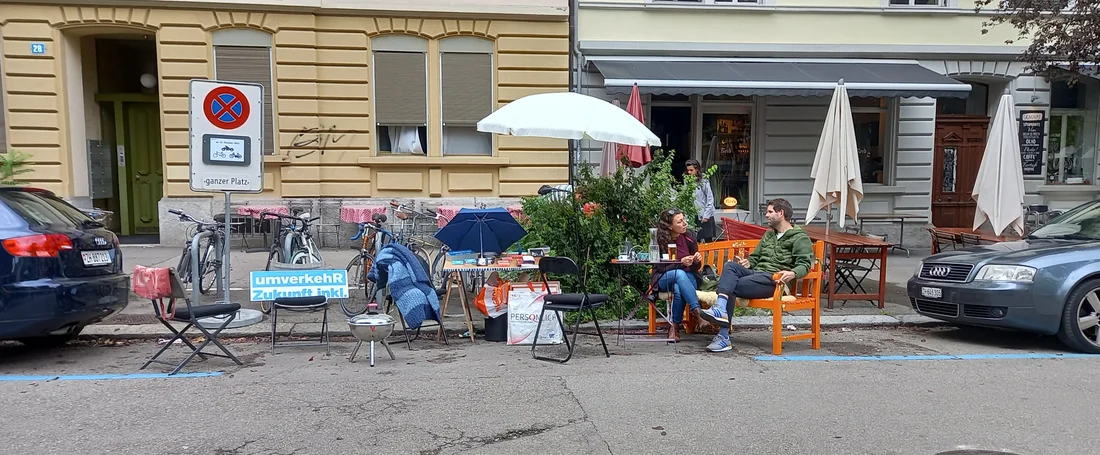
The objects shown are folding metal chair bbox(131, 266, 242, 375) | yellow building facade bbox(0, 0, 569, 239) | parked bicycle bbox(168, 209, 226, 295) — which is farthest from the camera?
yellow building facade bbox(0, 0, 569, 239)

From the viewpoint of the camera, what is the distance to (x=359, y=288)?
9.31 metres

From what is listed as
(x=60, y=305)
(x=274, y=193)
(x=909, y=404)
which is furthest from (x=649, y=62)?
(x=60, y=305)

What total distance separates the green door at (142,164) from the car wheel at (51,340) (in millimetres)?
8213

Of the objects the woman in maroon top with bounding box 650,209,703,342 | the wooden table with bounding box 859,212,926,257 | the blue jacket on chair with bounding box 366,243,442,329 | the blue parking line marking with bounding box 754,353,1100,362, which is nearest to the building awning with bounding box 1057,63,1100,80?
the wooden table with bounding box 859,212,926,257

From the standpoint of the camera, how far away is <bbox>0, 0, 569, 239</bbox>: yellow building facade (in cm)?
1240

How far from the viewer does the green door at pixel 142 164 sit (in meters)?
14.5

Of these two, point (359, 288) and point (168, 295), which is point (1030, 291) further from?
point (168, 295)

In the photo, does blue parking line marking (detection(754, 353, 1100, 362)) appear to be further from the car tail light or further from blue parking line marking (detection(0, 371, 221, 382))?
the car tail light

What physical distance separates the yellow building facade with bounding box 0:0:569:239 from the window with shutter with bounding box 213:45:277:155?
0.07 ft

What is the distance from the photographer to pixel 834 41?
14.0 metres

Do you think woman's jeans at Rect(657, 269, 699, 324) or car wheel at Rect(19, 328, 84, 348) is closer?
car wheel at Rect(19, 328, 84, 348)

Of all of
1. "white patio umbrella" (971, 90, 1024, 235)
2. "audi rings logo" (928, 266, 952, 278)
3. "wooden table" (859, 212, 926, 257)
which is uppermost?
"white patio umbrella" (971, 90, 1024, 235)

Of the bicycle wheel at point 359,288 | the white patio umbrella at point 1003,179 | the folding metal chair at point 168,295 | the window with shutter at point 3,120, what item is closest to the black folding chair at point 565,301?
the bicycle wheel at point 359,288

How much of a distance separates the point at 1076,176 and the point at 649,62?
965cm
